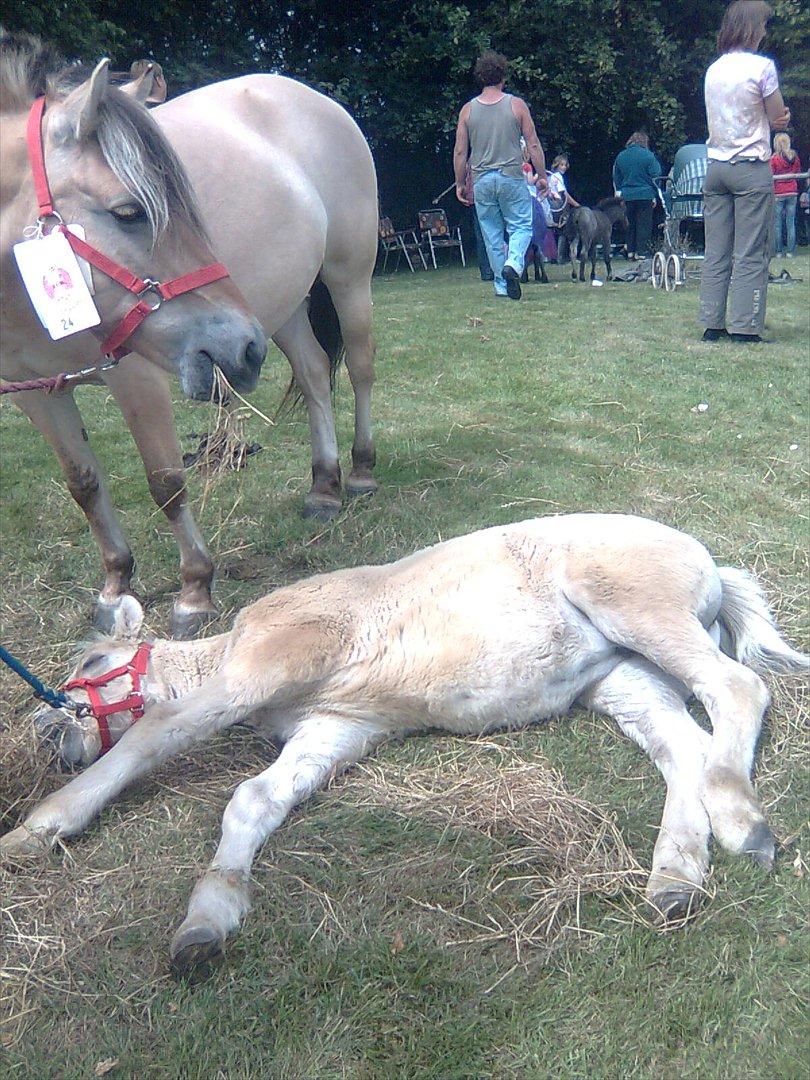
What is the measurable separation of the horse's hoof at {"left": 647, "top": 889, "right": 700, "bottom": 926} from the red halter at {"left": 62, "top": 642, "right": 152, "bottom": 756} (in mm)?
1555

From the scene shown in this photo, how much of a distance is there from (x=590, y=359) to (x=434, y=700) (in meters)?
5.60

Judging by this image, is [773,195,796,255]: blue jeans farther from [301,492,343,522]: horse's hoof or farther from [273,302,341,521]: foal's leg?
[301,492,343,522]: horse's hoof

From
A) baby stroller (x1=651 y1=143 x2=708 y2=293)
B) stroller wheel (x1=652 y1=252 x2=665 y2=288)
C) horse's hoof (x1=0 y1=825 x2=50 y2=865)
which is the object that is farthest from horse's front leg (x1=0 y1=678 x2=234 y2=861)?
stroller wheel (x1=652 y1=252 x2=665 y2=288)

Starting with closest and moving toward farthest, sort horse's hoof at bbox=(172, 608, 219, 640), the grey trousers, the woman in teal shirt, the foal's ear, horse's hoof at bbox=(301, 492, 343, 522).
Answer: the foal's ear → horse's hoof at bbox=(172, 608, 219, 640) → horse's hoof at bbox=(301, 492, 343, 522) → the grey trousers → the woman in teal shirt

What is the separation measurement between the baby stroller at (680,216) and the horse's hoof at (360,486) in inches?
308

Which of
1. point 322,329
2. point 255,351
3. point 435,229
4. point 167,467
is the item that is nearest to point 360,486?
point 322,329

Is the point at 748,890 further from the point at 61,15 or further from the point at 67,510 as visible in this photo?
the point at 61,15

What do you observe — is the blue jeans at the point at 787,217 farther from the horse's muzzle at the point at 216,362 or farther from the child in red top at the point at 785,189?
the horse's muzzle at the point at 216,362

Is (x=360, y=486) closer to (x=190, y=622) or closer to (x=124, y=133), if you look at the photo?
(x=190, y=622)

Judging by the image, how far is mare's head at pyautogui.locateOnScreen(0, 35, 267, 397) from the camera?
255cm

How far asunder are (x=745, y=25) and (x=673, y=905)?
7.44 meters

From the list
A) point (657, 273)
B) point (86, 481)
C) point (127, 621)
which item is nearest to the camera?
point (127, 621)

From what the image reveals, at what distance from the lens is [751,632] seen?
296cm

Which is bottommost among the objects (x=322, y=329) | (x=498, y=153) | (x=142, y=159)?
(x=322, y=329)
